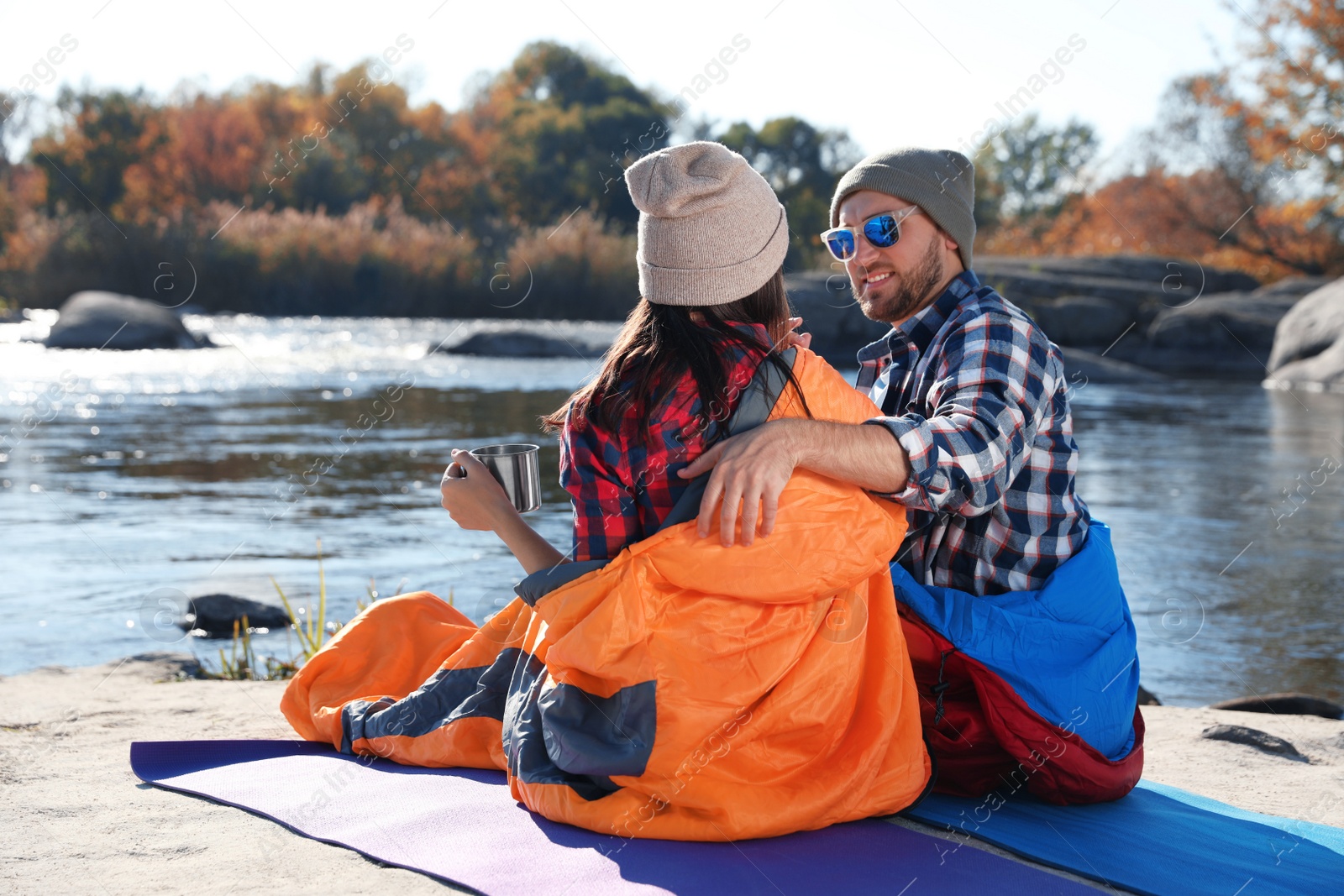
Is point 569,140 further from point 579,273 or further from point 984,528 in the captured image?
point 984,528

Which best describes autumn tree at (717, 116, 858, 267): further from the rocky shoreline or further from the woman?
the woman

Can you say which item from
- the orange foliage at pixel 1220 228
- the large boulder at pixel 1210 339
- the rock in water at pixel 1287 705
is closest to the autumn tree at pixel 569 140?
the orange foliage at pixel 1220 228

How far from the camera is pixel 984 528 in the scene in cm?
240

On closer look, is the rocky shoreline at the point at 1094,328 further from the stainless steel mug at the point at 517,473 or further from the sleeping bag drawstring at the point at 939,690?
the sleeping bag drawstring at the point at 939,690

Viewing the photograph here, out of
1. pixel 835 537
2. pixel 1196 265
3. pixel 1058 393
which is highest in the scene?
pixel 1058 393

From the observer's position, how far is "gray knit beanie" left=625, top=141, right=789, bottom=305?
198cm

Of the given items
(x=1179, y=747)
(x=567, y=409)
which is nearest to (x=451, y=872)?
(x=567, y=409)

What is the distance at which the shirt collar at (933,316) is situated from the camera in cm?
252

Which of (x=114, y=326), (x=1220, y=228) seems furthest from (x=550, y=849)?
(x=1220, y=228)

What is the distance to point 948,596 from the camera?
2.35 meters

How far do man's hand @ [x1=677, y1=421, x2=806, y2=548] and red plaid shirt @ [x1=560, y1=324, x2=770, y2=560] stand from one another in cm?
9

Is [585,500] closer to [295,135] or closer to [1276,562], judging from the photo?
[1276,562]

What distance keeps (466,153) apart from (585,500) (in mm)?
35006

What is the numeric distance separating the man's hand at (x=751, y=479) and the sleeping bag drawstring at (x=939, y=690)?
1.97 ft
